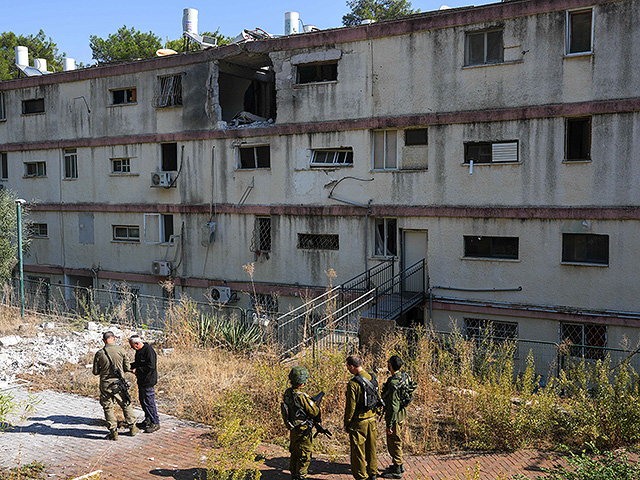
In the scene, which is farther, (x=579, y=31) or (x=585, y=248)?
(x=585, y=248)

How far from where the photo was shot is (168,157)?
73.4ft

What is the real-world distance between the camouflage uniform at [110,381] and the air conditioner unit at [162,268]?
1268 cm

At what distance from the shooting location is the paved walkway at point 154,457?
26.2 feet

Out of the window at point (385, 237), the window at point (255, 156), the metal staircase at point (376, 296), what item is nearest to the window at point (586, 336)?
the metal staircase at point (376, 296)

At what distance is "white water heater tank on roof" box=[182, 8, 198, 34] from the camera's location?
2294 cm


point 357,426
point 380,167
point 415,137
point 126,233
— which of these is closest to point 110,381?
point 357,426

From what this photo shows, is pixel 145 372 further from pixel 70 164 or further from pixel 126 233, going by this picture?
pixel 70 164

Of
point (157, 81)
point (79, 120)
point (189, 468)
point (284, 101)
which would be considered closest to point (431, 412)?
point (189, 468)

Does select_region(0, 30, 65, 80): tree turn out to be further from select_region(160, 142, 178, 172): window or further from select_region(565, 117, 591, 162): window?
select_region(565, 117, 591, 162): window

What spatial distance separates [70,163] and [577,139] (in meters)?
19.3

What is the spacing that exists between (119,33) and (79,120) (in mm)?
32222

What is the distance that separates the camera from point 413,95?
17.4 m

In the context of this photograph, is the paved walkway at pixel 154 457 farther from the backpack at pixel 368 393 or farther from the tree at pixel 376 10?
the tree at pixel 376 10

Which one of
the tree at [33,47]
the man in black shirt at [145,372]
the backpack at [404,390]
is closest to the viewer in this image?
the backpack at [404,390]
